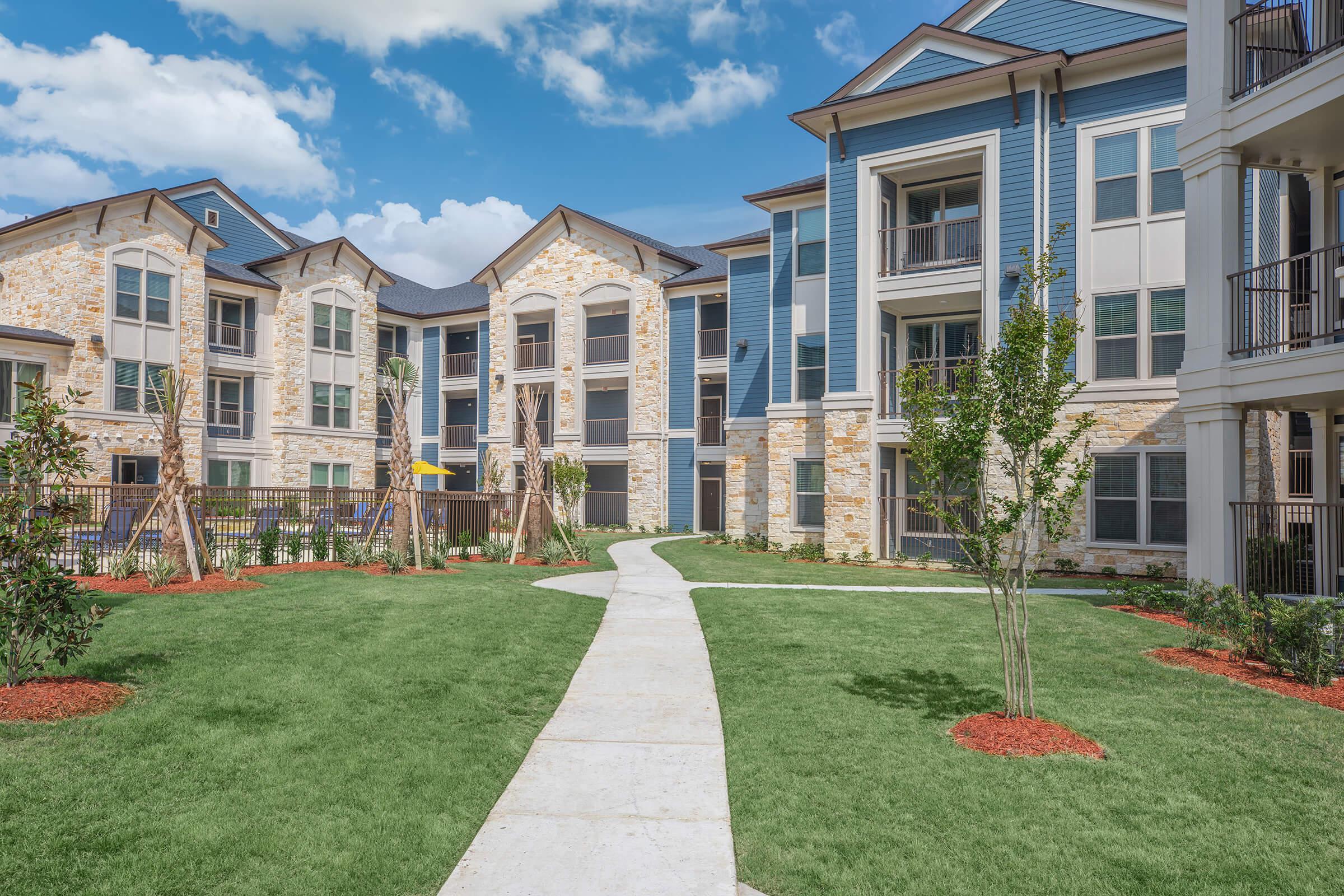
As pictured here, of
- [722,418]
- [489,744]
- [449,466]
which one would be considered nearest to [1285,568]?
[489,744]

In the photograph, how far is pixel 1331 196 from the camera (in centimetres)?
1410

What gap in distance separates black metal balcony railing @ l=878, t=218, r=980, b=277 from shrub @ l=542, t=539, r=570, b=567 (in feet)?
32.6

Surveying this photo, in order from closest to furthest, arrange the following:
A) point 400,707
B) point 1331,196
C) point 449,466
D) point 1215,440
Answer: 1. point 400,707
2. point 1215,440
3. point 1331,196
4. point 449,466

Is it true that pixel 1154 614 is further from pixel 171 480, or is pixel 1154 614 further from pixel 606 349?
pixel 606 349

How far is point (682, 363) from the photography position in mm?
31484

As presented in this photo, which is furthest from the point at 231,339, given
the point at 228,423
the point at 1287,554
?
the point at 1287,554

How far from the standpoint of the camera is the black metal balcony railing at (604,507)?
33.7 meters

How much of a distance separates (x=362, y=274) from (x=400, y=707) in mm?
31950

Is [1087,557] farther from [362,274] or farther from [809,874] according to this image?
[362,274]

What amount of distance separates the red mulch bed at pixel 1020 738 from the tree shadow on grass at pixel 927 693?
43 cm

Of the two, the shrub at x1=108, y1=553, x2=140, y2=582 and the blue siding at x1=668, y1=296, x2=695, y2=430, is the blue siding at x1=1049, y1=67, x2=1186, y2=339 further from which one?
the shrub at x1=108, y1=553, x2=140, y2=582

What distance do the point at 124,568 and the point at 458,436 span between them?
84.5 feet

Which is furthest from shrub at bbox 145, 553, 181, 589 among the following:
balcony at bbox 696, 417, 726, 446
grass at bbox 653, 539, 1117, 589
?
balcony at bbox 696, 417, 726, 446

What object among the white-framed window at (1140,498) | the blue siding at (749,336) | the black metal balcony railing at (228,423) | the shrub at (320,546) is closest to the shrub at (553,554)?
the shrub at (320,546)
